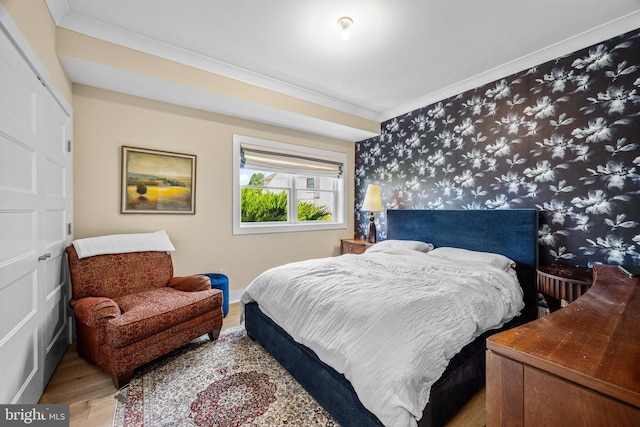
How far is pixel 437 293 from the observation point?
67.7 inches

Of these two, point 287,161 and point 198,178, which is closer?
point 198,178

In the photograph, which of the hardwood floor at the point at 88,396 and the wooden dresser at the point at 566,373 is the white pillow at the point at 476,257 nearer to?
the hardwood floor at the point at 88,396

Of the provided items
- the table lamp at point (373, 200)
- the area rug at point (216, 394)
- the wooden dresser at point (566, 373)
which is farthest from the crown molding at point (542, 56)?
the area rug at point (216, 394)

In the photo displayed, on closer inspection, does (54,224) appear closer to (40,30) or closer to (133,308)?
(133,308)

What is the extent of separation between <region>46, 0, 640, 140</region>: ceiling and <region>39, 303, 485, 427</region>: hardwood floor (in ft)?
7.91

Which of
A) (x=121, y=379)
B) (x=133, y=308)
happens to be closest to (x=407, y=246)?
(x=133, y=308)

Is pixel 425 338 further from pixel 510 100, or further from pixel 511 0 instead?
pixel 510 100

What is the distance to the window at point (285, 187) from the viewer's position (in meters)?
3.59

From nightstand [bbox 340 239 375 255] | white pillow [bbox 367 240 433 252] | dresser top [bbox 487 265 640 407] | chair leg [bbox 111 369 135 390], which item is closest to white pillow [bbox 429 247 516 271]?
white pillow [bbox 367 240 433 252]

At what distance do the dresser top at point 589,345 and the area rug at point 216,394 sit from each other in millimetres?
1195

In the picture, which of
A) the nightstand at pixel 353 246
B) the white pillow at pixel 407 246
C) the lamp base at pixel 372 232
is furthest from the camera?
the lamp base at pixel 372 232

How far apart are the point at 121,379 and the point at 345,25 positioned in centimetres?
302

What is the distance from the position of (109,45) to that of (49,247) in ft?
5.58

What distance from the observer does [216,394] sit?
5.71 feet
